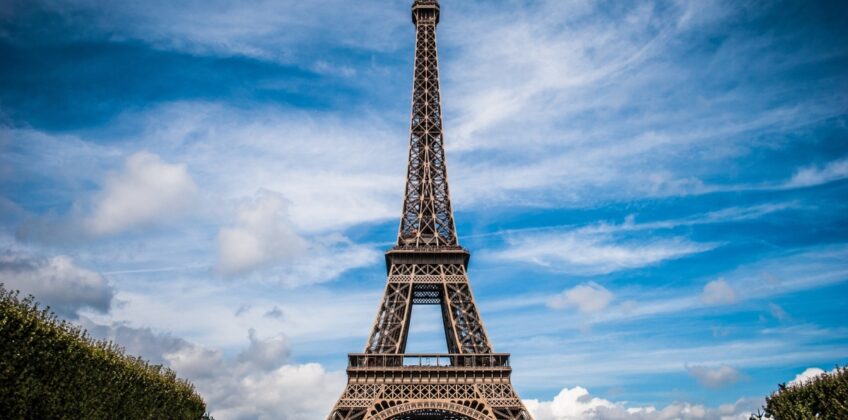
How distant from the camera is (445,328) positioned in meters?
54.0

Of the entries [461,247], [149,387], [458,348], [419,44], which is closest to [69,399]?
[149,387]

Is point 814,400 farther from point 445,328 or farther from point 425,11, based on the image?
point 425,11

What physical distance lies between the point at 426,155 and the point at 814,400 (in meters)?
36.8

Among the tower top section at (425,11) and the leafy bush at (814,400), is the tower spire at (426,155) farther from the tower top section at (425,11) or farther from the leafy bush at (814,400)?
the leafy bush at (814,400)

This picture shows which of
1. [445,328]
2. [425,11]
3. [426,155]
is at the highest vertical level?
[425,11]

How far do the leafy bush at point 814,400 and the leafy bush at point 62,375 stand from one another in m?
31.0

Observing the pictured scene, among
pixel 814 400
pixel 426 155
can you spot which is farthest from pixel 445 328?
pixel 814 400

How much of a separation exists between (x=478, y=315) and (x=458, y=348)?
10.3ft

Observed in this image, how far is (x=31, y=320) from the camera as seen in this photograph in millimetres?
21031

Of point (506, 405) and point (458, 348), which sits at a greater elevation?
point (458, 348)

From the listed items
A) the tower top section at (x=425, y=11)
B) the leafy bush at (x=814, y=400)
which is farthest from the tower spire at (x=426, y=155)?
the leafy bush at (x=814, y=400)

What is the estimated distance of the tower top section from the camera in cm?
6334

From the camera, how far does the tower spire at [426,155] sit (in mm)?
53062

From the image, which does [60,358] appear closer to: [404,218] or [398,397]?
[398,397]
